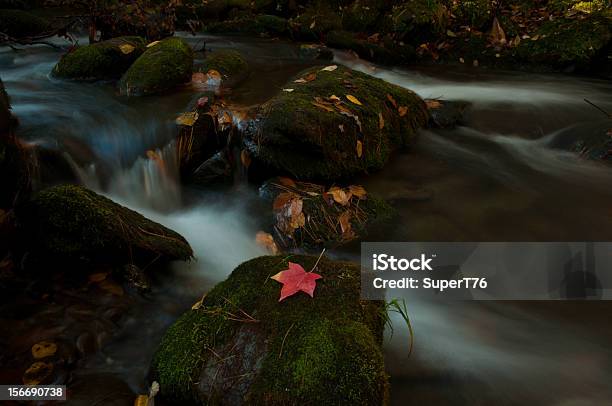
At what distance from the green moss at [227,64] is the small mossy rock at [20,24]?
4.90 m

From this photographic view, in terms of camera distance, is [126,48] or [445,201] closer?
[445,201]

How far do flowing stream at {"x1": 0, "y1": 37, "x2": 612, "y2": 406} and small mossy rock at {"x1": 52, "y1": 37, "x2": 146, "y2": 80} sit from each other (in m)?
0.27

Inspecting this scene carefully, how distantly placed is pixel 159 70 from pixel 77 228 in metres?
3.60

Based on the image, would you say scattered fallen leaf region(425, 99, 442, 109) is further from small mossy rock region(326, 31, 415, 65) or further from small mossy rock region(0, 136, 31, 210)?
small mossy rock region(0, 136, 31, 210)

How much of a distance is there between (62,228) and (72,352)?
2.89 feet

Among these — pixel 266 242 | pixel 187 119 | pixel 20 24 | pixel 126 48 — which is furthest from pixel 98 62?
pixel 20 24

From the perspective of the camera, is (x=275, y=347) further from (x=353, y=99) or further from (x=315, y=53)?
(x=315, y=53)

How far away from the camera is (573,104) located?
22.8 ft

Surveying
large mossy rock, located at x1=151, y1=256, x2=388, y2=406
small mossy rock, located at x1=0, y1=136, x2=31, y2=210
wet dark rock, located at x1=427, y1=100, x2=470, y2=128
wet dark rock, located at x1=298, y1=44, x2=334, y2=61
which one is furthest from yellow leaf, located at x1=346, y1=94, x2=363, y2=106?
wet dark rock, located at x1=298, y1=44, x2=334, y2=61

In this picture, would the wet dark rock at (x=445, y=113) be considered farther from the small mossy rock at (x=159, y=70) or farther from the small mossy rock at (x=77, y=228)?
the small mossy rock at (x=77, y=228)

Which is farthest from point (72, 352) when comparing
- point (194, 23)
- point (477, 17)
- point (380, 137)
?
point (194, 23)

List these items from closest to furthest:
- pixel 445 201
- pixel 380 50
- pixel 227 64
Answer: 1. pixel 445 201
2. pixel 227 64
3. pixel 380 50

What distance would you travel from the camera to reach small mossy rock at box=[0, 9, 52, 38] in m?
9.67

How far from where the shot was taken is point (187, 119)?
17.0ft
